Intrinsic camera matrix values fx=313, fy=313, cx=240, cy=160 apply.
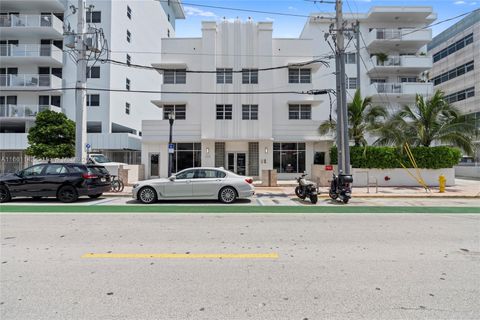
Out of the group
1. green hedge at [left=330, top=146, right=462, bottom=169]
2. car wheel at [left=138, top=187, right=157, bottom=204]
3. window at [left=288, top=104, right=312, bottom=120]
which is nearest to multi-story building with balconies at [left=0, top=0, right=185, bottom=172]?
window at [left=288, top=104, right=312, bottom=120]

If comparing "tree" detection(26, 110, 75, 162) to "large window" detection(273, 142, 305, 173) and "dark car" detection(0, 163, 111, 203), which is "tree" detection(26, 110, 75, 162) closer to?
"dark car" detection(0, 163, 111, 203)

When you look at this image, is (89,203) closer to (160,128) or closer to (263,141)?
(160,128)

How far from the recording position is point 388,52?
113 feet

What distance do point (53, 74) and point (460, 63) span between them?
49.1 m

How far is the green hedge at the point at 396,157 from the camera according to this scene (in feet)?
66.8

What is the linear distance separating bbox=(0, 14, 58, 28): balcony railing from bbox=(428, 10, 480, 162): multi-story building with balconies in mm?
46851

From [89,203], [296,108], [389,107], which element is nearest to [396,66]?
[389,107]

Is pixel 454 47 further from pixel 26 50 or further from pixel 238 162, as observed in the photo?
pixel 26 50

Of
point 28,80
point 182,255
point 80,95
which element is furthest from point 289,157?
point 28,80

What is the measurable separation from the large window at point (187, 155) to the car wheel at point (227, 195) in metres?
13.1

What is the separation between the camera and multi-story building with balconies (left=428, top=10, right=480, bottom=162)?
38.3 meters

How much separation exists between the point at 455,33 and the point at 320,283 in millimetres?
51700

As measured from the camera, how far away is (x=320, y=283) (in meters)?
4.22

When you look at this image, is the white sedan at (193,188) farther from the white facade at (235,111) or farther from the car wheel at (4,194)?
the white facade at (235,111)
